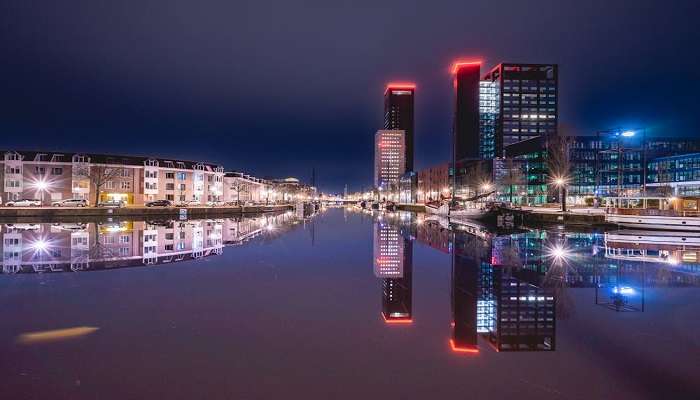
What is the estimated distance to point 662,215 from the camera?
40250 millimetres

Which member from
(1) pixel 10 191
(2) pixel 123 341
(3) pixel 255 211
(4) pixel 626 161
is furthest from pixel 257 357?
(4) pixel 626 161

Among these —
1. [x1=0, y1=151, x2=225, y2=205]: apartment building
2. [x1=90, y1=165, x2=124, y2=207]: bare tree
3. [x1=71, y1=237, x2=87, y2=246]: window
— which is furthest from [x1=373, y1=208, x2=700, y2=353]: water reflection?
[x1=90, y1=165, x2=124, y2=207]: bare tree

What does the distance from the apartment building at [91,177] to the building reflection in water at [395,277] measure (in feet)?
186

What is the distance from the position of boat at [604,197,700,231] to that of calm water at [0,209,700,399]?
27.9m

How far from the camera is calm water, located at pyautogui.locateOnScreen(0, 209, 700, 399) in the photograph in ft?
19.1

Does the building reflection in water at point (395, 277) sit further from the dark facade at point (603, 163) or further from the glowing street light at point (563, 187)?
the dark facade at point (603, 163)

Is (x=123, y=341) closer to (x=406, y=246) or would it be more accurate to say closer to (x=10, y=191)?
(x=406, y=246)

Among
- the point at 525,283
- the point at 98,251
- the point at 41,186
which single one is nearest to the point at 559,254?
the point at 525,283

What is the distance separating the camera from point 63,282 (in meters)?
13.1

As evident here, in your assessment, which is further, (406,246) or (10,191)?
(10,191)

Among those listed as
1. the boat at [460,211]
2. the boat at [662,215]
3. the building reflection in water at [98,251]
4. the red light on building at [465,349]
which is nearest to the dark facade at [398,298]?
the red light on building at [465,349]

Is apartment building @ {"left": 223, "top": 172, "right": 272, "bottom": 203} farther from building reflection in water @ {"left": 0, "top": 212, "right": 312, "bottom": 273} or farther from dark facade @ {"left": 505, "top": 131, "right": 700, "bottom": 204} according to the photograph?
dark facade @ {"left": 505, "top": 131, "right": 700, "bottom": 204}

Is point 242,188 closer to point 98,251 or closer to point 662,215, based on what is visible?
point 98,251

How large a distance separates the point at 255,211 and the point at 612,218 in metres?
54.4
